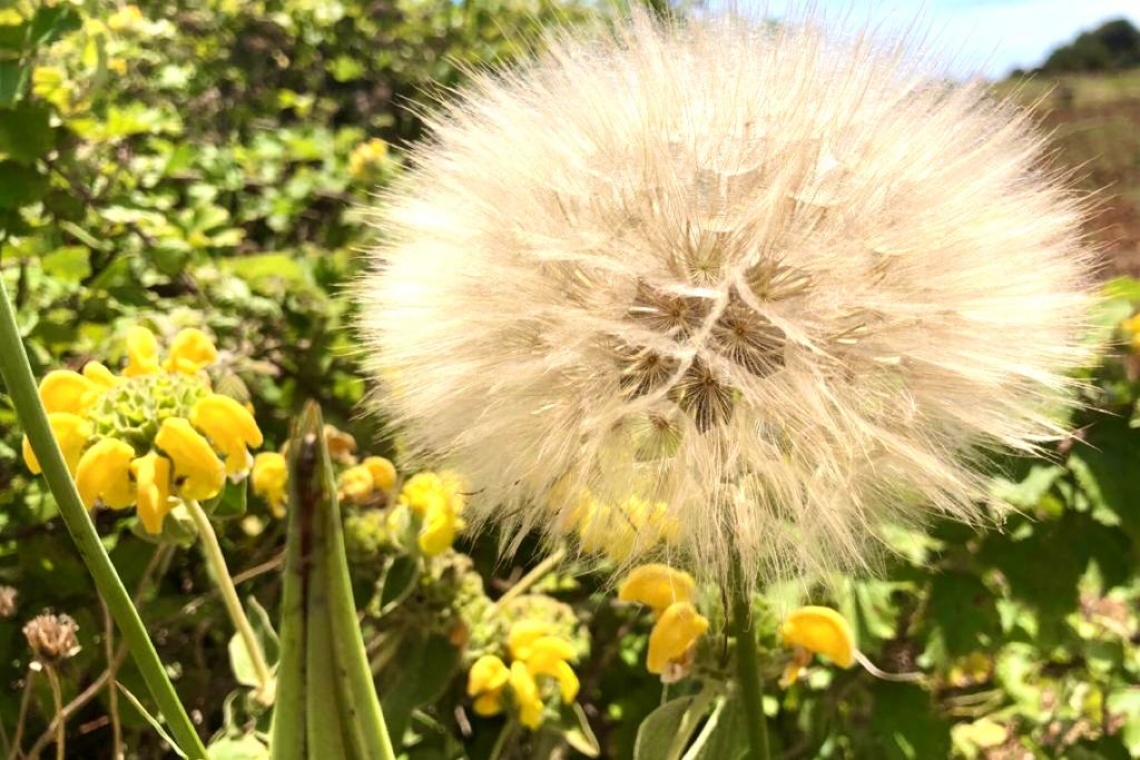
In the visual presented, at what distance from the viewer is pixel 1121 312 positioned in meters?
1.18

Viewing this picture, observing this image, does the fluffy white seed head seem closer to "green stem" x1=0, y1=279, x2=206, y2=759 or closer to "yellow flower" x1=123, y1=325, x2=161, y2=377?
"yellow flower" x1=123, y1=325, x2=161, y2=377

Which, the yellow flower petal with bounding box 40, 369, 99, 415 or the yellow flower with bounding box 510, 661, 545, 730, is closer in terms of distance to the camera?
the yellow flower petal with bounding box 40, 369, 99, 415

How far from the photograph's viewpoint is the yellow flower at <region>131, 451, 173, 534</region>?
703 mm

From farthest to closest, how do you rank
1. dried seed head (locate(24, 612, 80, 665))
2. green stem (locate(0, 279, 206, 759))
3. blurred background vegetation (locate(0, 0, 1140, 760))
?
1. blurred background vegetation (locate(0, 0, 1140, 760))
2. dried seed head (locate(24, 612, 80, 665))
3. green stem (locate(0, 279, 206, 759))

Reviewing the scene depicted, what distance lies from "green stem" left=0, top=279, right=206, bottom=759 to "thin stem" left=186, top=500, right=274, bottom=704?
0.23 meters

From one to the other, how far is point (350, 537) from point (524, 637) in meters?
0.24

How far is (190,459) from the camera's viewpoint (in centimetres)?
72

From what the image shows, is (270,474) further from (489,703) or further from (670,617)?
(670,617)

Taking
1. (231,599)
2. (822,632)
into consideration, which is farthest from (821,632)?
(231,599)

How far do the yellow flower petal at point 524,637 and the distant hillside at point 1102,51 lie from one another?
10260 millimetres

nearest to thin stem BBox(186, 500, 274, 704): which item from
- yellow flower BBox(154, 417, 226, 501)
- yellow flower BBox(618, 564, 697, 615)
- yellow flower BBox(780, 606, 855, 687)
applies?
yellow flower BBox(154, 417, 226, 501)

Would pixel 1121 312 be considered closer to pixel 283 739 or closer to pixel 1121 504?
pixel 1121 504

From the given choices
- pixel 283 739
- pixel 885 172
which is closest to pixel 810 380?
pixel 885 172

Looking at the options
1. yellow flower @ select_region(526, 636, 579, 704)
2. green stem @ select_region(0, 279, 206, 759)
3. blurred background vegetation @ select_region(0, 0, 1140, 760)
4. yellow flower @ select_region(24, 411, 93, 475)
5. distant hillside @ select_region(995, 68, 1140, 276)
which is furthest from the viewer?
distant hillside @ select_region(995, 68, 1140, 276)
